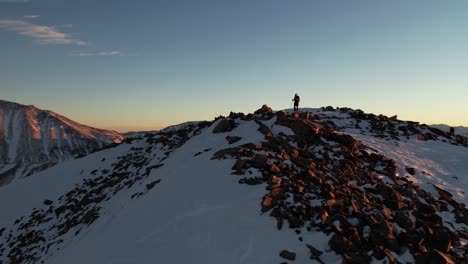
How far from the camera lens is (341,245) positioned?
1180 cm

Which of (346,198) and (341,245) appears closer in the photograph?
(341,245)

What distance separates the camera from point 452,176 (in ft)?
74.3

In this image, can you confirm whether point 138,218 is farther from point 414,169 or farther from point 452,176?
point 452,176

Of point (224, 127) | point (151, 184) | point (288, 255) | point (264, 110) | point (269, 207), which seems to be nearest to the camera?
point (288, 255)

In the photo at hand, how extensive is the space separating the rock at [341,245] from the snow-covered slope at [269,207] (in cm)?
3

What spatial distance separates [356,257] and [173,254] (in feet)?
20.1

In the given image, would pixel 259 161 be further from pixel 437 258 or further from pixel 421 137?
pixel 421 137

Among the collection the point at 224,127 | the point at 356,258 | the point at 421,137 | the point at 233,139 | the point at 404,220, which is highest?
the point at 224,127

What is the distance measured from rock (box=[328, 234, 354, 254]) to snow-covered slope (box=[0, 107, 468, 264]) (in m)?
0.03

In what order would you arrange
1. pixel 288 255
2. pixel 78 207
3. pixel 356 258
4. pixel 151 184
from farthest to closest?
pixel 78 207 < pixel 151 184 < pixel 288 255 < pixel 356 258

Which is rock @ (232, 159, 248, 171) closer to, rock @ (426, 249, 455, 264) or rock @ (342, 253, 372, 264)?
rock @ (342, 253, 372, 264)

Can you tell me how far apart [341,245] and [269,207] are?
3.19 m

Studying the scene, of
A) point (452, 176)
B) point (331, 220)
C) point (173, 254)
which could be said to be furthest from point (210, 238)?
point (452, 176)

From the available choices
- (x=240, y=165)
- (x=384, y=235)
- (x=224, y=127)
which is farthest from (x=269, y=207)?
(x=224, y=127)
